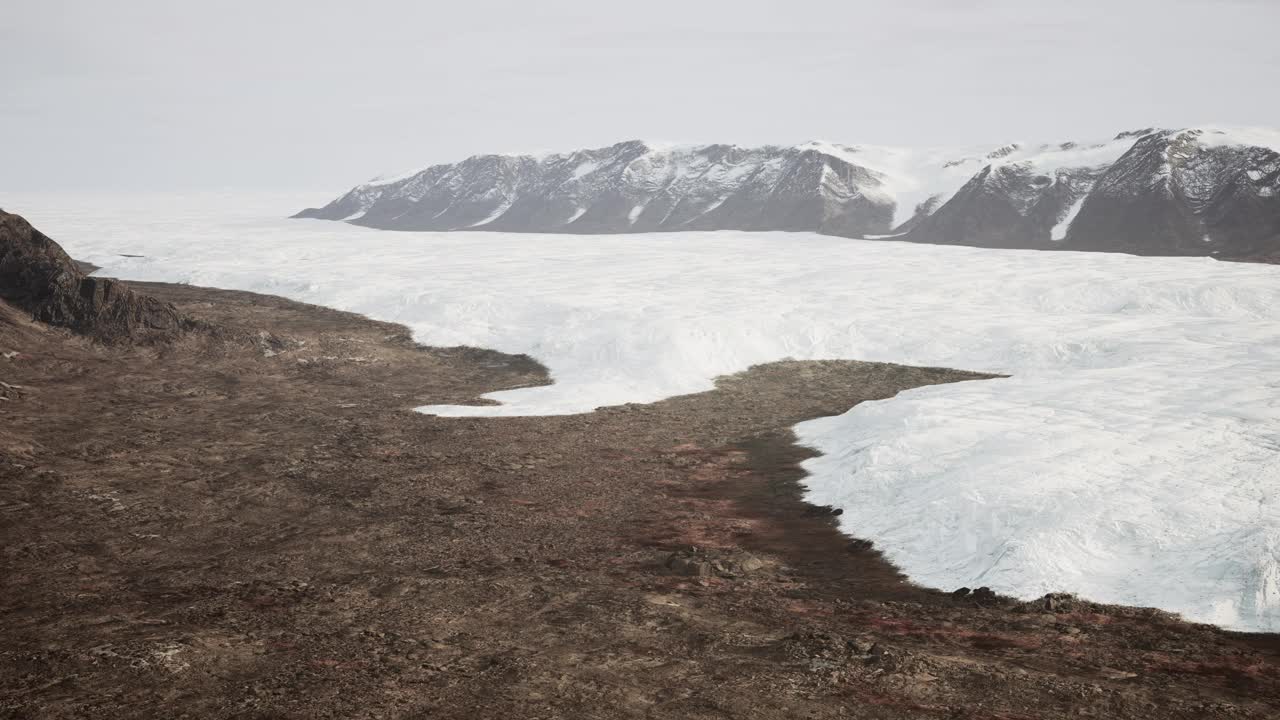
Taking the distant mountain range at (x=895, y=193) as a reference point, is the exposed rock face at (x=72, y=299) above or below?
below

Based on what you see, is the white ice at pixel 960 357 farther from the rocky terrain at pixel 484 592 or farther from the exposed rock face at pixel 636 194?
the exposed rock face at pixel 636 194

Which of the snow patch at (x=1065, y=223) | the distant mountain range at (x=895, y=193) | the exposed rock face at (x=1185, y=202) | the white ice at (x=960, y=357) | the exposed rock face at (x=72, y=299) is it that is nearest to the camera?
the white ice at (x=960, y=357)

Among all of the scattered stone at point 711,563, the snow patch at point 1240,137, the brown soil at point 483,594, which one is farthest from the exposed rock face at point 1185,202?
the scattered stone at point 711,563

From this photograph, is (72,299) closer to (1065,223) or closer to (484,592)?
(484,592)

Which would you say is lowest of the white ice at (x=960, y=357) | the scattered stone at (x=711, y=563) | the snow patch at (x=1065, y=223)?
the scattered stone at (x=711, y=563)

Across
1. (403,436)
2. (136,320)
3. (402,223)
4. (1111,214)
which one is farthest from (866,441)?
(402,223)

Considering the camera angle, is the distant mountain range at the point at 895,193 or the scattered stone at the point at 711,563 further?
the distant mountain range at the point at 895,193

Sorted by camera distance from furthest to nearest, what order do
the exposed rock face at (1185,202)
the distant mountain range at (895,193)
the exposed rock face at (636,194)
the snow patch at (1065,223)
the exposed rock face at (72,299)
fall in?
the exposed rock face at (636,194) < the snow patch at (1065,223) < the distant mountain range at (895,193) < the exposed rock face at (1185,202) < the exposed rock face at (72,299)
